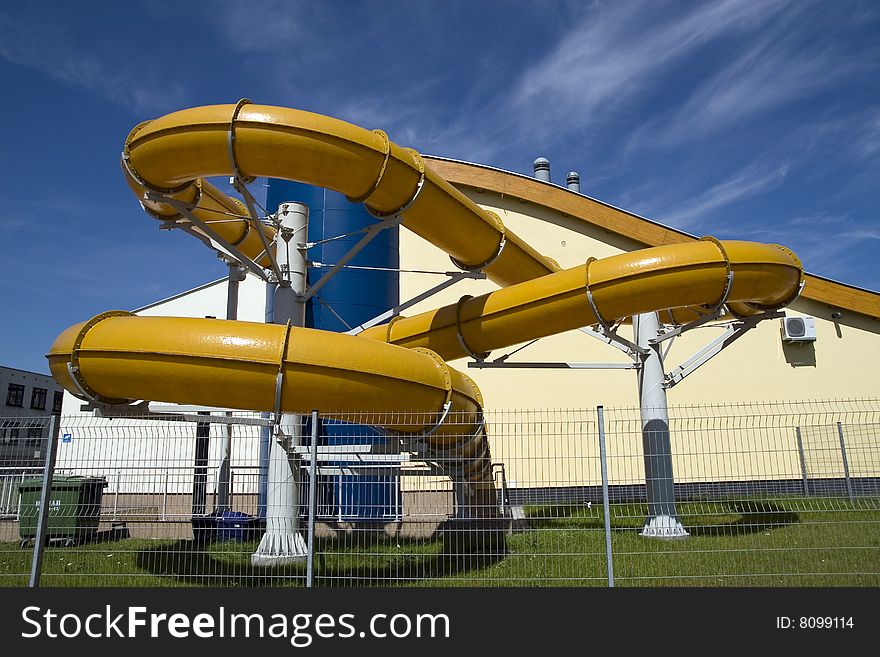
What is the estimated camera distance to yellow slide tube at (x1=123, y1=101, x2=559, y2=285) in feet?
25.7

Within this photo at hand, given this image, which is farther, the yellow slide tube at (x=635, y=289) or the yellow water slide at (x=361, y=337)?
the yellow slide tube at (x=635, y=289)

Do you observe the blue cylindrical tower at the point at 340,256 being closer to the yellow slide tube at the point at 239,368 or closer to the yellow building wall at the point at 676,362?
the yellow building wall at the point at 676,362

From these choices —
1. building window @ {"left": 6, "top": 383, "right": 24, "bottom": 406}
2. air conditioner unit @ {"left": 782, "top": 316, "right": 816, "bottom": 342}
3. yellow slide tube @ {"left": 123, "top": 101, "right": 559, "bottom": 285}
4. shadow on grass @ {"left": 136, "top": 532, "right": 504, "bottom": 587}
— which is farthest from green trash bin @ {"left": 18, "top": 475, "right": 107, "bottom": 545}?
building window @ {"left": 6, "top": 383, "right": 24, "bottom": 406}

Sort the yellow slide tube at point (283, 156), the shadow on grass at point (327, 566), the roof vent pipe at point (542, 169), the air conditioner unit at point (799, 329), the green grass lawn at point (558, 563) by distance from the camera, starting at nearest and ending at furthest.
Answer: the green grass lawn at point (558, 563), the shadow on grass at point (327, 566), the yellow slide tube at point (283, 156), the air conditioner unit at point (799, 329), the roof vent pipe at point (542, 169)

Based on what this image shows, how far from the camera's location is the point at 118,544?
10.6 meters

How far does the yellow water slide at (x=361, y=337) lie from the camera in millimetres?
6988

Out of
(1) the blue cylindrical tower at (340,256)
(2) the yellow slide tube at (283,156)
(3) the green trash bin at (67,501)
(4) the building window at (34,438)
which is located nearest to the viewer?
(4) the building window at (34,438)

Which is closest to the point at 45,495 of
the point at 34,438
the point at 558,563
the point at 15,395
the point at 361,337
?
the point at 34,438

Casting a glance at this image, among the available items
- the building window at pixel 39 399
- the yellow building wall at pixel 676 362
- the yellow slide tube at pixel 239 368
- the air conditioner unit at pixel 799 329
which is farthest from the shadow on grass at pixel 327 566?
the building window at pixel 39 399

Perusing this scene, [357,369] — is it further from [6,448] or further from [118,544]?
[118,544]

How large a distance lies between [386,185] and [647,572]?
5.52 meters

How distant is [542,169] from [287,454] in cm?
1758

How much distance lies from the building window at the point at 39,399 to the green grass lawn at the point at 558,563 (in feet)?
135

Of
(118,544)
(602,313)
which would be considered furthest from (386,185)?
(118,544)
